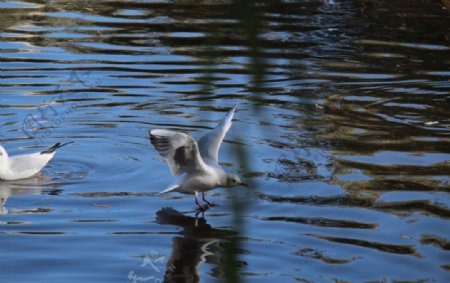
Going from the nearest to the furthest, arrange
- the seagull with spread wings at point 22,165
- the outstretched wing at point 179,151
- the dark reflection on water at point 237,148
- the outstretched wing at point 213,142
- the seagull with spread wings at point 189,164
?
the dark reflection on water at point 237,148
the outstretched wing at point 179,151
the seagull with spread wings at point 189,164
the outstretched wing at point 213,142
the seagull with spread wings at point 22,165

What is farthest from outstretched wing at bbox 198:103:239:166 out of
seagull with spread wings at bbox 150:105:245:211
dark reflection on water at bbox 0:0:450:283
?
dark reflection on water at bbox 0:0:450:283

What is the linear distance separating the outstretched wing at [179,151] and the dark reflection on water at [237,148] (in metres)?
0.40

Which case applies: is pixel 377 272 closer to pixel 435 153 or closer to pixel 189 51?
pixel 435 153

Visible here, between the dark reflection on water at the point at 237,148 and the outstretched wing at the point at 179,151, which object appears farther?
the outstretched wing at the point at 179,151

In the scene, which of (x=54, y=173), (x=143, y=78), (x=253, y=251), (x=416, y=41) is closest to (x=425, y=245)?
(x=253, y=251)

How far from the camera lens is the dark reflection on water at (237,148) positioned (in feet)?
20.5

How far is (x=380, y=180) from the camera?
28.2 feet

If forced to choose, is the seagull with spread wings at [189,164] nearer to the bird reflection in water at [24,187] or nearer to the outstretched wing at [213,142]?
the outstretched wing at [213,142]

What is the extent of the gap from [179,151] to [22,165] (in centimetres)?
196

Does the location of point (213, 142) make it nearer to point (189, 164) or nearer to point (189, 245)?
point (189, 164)

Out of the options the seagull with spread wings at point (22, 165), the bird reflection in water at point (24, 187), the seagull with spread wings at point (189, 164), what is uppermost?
the seagull with spread wings at point (189, 164)

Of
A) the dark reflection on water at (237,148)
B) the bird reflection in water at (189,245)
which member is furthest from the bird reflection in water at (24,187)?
the bird reflection in water at (189,245)

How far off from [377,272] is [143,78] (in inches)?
276

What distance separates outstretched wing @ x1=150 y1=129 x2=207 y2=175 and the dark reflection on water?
404mm
